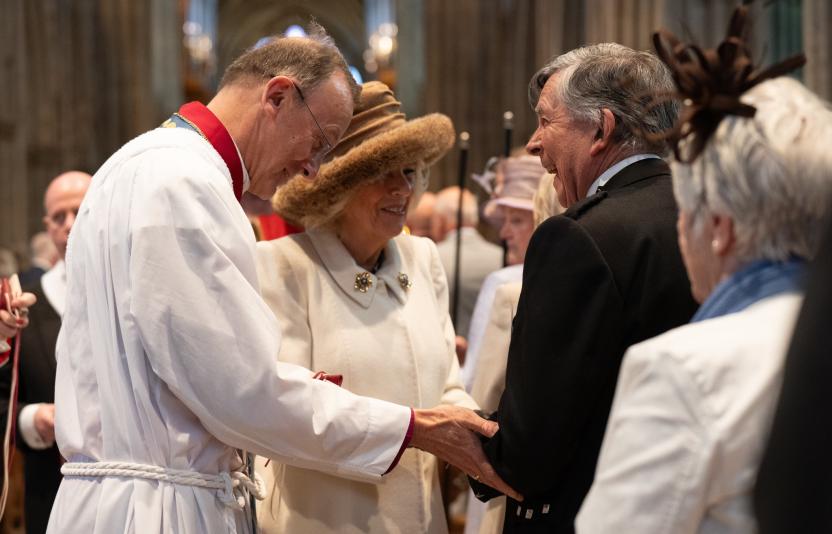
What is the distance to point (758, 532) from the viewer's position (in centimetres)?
145

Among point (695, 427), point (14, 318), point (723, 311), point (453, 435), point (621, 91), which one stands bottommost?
point (453, 435)

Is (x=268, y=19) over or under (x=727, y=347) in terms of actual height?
over

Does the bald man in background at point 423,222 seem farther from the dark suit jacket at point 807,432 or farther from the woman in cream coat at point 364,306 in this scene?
the dark suit jacket at point 807,432

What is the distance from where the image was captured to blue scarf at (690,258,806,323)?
5.31 ft

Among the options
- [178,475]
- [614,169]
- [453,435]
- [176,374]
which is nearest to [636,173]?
[614,169]

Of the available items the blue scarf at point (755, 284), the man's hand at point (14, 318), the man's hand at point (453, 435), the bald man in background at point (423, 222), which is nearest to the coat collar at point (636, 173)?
the man's hand at point (453, 435)

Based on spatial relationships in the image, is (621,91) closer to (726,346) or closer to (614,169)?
(614,169)

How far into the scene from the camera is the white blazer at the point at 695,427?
1.51 m

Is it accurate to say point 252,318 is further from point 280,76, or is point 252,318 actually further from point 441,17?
point 441,17

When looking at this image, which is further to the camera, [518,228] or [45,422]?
[518,228]

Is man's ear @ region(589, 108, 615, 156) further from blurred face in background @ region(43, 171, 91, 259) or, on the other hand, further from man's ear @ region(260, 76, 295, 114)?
blurred face in background @ region(43, 171, 91, 259)

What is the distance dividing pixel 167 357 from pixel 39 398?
6.63 feet

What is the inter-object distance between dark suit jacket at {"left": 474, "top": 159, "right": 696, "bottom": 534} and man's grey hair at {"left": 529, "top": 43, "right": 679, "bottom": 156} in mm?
156

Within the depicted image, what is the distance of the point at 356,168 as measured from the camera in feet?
10.0
